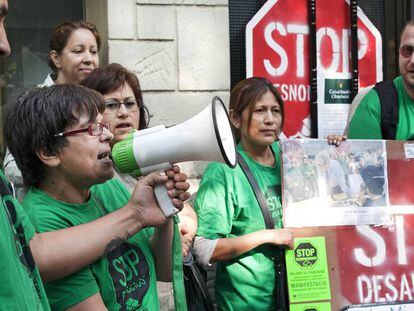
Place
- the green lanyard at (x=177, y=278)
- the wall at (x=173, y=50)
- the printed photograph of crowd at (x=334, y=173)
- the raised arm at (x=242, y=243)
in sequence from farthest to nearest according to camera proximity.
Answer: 1. the wall at (x=173, y=50)
2. the printed photograph of crowd at (x=334, y=173)
3. the raised arm at (x=242, y=243)
4. the green lanyard at (x=177, y=278)

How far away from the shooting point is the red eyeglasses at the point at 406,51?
138 inches

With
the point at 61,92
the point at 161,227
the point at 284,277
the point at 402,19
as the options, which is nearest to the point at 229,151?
the point at 161,227

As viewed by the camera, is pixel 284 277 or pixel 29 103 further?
pixel 284 277

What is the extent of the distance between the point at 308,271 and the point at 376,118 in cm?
94

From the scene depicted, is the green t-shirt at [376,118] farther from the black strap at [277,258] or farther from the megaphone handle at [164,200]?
the megaphone handle at [164,200]

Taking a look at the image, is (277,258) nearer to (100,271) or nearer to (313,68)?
(100,271)

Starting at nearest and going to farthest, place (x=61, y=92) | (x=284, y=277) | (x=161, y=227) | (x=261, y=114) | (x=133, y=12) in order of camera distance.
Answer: (x=61, y=92) → (x=161, y=227) → (x=284, y=277) → (x=261, y=114) → (x=133, y=12)

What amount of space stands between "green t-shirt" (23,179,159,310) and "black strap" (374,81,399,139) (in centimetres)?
180

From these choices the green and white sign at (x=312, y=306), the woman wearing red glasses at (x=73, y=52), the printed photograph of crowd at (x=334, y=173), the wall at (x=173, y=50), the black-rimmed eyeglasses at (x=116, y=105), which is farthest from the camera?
the wall at (x=173, y=50)

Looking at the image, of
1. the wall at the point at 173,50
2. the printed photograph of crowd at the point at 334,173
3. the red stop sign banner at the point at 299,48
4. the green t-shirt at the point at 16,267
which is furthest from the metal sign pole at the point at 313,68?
the green t-shirt at the point at 16,267

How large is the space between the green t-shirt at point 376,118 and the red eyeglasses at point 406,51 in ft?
0.64

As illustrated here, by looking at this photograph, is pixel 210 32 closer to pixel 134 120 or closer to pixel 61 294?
pixel 134 120

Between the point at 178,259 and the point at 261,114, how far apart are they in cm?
131

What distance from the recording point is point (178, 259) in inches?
84.0
